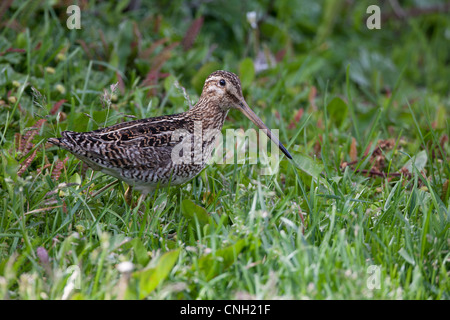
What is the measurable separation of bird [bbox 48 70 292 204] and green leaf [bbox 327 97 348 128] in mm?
1634

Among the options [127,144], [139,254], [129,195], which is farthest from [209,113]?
[139,254]

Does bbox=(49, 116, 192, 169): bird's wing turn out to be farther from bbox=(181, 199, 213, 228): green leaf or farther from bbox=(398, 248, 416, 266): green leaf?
bbox=(398, 248, 416, 266): green leaf

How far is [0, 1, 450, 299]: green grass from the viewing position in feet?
10.6

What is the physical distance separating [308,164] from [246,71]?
1.98 m

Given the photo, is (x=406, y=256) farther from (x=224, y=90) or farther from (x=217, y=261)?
(x=224, y=90)

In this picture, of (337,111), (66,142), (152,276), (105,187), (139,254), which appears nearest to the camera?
(152,276)

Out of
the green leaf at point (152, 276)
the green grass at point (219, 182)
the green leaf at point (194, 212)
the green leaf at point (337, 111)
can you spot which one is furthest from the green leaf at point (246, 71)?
the green leaf at point (152, 276)

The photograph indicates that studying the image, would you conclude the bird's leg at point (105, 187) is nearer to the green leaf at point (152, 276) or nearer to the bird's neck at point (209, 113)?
the bird's neck at point (209, 113)

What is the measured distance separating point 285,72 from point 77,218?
3.52 meters

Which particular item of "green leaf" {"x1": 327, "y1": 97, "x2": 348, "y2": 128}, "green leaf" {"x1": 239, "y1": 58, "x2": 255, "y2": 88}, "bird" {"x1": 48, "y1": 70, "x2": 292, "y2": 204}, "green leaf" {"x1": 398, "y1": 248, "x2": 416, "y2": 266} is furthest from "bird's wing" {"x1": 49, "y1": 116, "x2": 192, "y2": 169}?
"green leaf" {"x1": 327, "y1": 97, "x2": 348, "y2": 128}

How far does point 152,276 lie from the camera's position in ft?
10.1

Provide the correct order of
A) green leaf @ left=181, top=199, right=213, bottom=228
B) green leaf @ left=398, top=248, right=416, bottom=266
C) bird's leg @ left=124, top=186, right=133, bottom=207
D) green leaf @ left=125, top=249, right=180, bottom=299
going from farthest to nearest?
bird's leg @ left=124, top=186, right=133, bottom=207
green leaf @ left=181, top=199, right=213, bottom=228
green leaf @ left=398, top=248, right=416, bottom=266
green leaf @ left=125, top=249, right=180, bottom=299

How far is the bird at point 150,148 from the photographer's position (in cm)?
405
